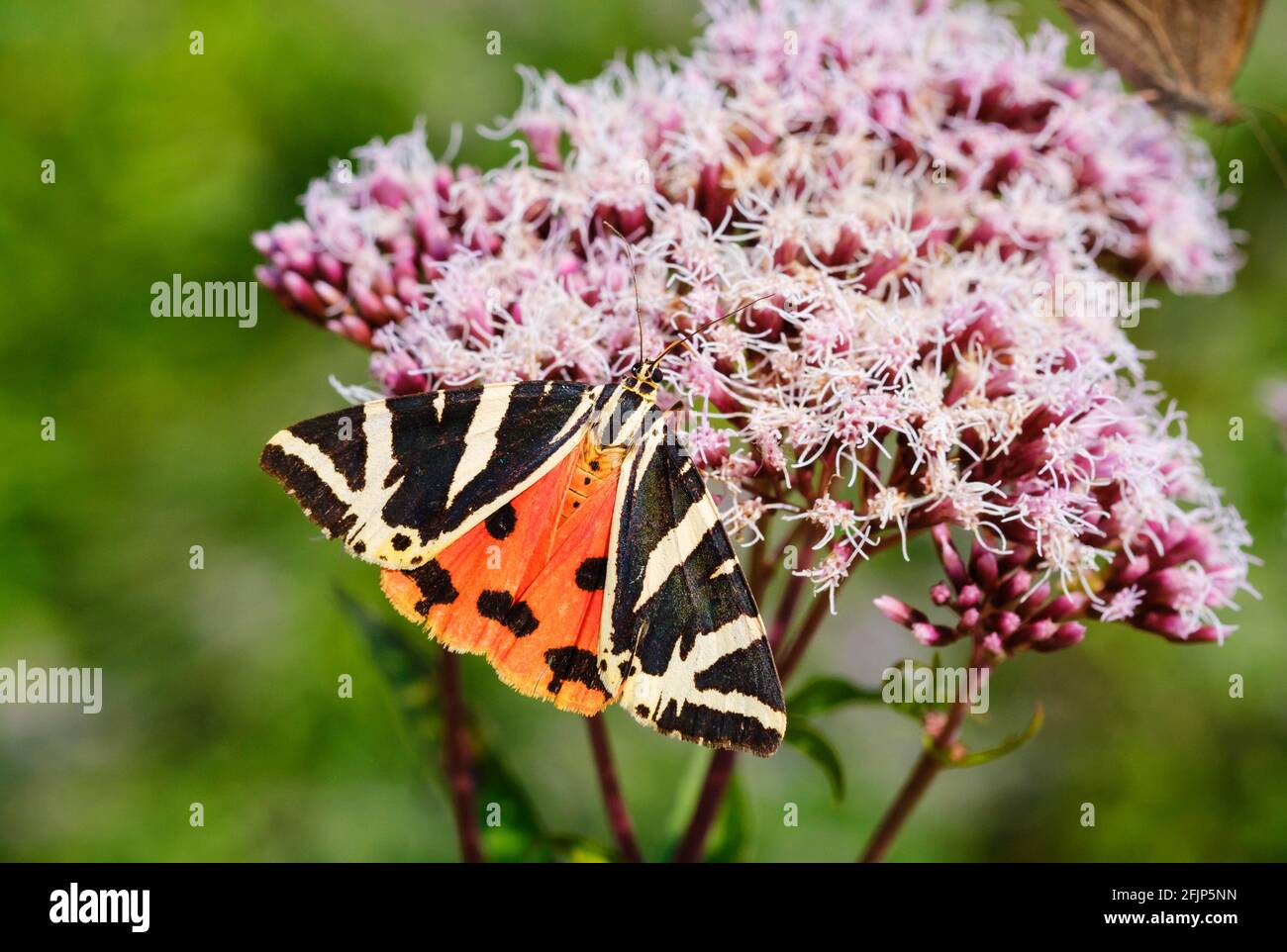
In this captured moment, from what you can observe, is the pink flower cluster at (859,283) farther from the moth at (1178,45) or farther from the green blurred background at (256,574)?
the green blurred background at (256,574)

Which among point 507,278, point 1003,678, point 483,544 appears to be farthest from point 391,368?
point 1003,678

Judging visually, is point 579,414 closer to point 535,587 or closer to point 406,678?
point 535,587

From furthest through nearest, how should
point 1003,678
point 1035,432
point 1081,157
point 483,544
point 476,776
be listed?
point 1003,678
point 1081,157
point 476,776
point 1035,432
point 483,544

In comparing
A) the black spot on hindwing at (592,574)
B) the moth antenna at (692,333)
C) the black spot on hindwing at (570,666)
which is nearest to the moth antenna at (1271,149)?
the moth antenna at (692,333)

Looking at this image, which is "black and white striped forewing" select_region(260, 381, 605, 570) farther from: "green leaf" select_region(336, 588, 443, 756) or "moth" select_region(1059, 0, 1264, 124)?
"moth" select_region(1059, 0, 1264, 124)

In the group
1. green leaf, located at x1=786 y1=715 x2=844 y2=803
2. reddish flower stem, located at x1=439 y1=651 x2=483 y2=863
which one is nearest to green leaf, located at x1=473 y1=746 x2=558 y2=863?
reddish flower stem, located at x1=439 y1=651 x2=483 y2=863

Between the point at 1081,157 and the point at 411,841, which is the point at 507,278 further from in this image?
the point at 411,841

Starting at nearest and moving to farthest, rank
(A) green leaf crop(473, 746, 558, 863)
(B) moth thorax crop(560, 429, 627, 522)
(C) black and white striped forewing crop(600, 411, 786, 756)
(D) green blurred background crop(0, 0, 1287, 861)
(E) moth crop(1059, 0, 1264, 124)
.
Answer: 1. (C) black and white striped forewing crop(600, 411, 786, 756)
2. (B) moth thorax crop(560, 429, 627, 522)
3. (A) green leaf crop(473, 746, 558, 863)
4. (E) moth crop(1059, 0, 1264, 124)
5. (D) green blurred background crop(0, 0, 1287, 861)

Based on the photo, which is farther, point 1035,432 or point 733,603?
point 1035,432
